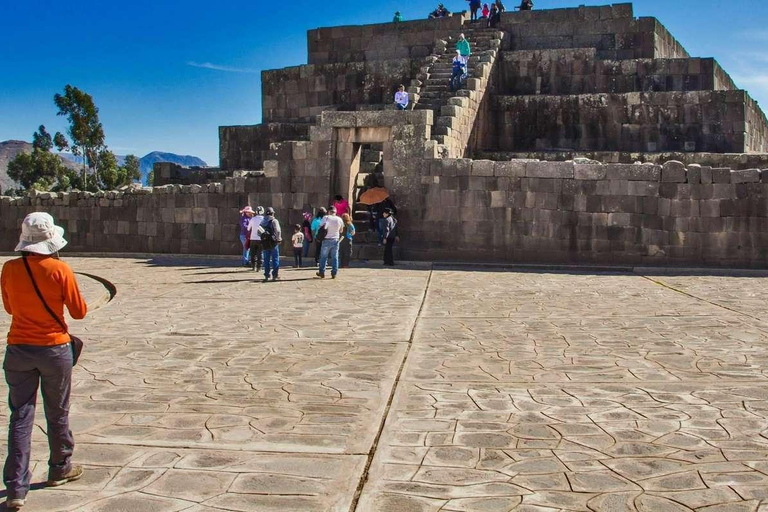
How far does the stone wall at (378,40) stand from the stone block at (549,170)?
10250mm

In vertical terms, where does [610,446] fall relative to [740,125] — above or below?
below

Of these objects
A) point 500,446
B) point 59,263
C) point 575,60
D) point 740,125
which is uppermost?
point 575,60

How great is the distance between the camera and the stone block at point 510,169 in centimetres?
1795

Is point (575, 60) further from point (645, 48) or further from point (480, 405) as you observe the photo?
point (480, 405)

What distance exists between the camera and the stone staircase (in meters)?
20.1

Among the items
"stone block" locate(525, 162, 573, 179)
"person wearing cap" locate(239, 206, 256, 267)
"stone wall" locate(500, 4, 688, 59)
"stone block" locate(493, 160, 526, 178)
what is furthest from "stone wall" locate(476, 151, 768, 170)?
"person wearing cap" locate(239, 206, 256, 267)

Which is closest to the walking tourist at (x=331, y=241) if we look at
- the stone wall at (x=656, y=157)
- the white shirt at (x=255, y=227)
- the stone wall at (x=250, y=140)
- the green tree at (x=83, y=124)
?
the white shirt at (x=255, y=227)

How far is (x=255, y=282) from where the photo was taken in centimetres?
1472

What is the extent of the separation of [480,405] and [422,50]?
74.3 ft

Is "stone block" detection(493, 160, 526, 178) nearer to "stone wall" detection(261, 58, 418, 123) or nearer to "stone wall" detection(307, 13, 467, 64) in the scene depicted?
"stone wall" detection(261, 58, 418, 123)

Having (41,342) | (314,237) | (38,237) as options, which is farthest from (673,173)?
(41,342)

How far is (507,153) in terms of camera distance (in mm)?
21844

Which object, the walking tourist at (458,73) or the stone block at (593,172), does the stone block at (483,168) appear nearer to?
the stone block at (593,172)

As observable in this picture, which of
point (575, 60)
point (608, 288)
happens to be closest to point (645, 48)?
point (575, 60)
